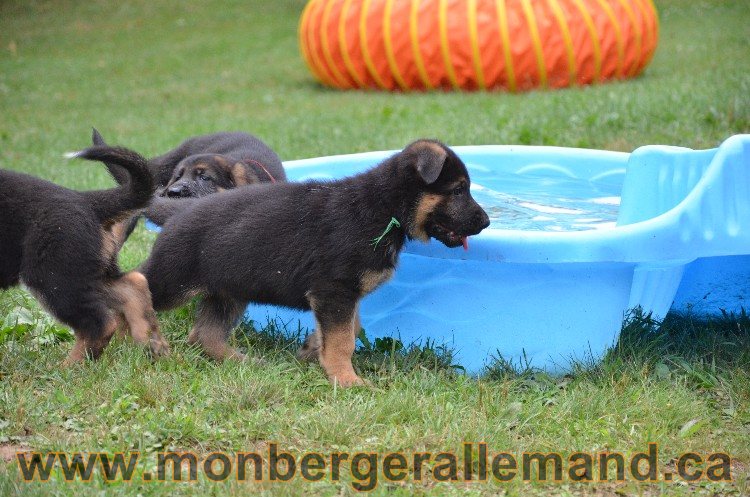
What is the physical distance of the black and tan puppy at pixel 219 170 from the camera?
18.7 feet

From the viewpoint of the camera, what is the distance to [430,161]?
13.4 feet

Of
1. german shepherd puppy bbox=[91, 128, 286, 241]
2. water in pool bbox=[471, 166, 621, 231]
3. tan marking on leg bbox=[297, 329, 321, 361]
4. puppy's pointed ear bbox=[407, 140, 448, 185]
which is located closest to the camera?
puppy's pointed ear bbox=[407, 140, 448, 185]

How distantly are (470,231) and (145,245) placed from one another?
321cm

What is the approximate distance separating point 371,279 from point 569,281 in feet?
3.10

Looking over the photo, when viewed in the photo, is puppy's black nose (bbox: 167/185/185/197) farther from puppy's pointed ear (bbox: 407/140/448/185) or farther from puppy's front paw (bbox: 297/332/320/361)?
puppy's pointed ear (bbox: 407/140/448/185)

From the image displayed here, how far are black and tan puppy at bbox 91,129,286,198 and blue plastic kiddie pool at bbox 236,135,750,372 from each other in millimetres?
1096

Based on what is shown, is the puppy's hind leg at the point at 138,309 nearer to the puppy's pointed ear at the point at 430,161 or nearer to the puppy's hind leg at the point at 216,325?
the puppy's hind leg at the point at 216,325

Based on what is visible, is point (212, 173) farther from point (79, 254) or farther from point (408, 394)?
point (408, 394)

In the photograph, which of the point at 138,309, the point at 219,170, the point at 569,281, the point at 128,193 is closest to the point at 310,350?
the point at 138,309

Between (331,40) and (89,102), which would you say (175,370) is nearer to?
(331,40)

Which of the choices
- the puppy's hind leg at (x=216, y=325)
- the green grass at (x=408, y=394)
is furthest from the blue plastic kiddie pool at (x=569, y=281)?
the puppy's hind leg at (x=216, y=325)

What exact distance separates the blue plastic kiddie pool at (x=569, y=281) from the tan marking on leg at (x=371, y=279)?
27 centimetres

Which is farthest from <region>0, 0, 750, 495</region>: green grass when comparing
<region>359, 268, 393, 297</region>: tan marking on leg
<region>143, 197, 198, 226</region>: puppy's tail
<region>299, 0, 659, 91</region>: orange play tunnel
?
<region>299, 0, 659, 91</region>: orange play tunnel

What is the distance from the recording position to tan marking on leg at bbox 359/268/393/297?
13.7ft
